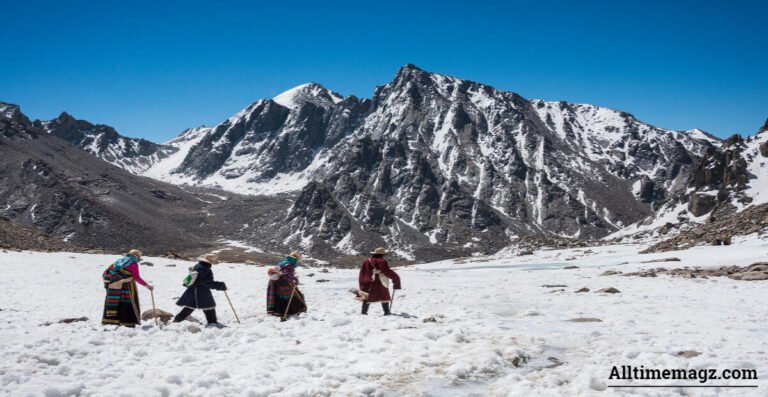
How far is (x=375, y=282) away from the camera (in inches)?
681

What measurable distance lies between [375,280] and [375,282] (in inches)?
2.8

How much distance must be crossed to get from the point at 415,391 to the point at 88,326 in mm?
10823

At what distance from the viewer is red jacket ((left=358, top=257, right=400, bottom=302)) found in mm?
17188

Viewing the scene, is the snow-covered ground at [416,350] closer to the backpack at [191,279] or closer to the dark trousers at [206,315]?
the dark trousers at [206,315]

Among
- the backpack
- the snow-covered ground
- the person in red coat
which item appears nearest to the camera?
the snow-covered ground

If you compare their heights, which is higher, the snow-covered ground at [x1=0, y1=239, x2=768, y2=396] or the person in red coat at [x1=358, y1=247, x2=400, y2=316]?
the person in red coat at [x1=358, y1=247, x2=400, y2=316]

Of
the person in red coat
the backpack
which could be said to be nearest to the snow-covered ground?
the person in red coat

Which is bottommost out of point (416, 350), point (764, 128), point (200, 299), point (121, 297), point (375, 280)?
point (416, 350)

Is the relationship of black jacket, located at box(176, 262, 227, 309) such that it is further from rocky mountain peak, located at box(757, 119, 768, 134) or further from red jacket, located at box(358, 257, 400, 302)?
rocky mountain peak, located at box(757, 119, 768, 134)

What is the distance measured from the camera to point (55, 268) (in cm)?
3341

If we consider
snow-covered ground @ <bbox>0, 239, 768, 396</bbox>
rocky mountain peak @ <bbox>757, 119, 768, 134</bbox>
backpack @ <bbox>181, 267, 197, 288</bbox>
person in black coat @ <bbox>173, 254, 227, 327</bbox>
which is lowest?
snow-covered ground @ <bbox>0, 239, 768, 396</bbox>

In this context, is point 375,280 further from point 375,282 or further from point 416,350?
point 416,350

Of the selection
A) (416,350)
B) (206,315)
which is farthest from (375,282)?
(416,350)

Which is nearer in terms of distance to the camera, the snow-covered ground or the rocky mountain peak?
the snow-covered ground
